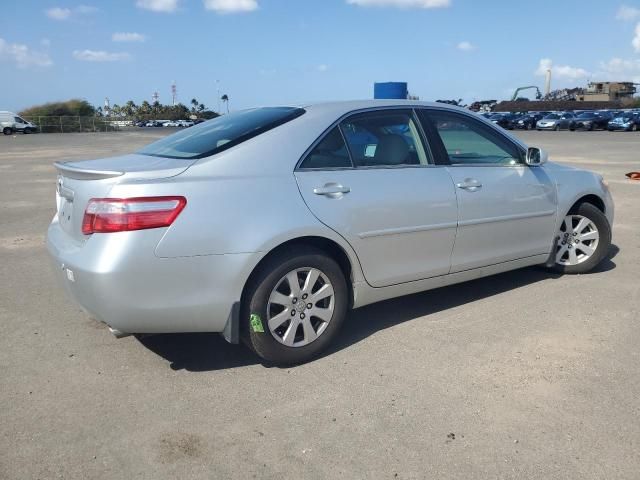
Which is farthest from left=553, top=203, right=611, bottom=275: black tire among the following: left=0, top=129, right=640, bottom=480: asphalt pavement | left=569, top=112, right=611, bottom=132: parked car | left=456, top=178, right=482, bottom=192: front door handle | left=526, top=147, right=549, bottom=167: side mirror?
left=569, top=112, right=611, bottom=132: parked car

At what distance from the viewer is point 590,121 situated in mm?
43156

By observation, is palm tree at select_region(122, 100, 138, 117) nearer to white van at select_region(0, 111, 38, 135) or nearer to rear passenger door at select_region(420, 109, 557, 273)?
white van at select_region(0, 111, 38, 135)

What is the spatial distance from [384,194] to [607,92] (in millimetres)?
114643

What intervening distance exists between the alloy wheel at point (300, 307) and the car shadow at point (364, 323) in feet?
0.81

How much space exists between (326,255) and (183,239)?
95cm

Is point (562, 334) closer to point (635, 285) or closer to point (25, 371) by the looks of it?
point (635, 285)

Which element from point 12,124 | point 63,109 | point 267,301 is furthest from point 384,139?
point 63,109

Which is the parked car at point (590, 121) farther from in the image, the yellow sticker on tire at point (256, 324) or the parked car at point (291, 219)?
the yellow sticker on tire at point (256, 324)

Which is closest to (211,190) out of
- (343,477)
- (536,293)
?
(343,477)

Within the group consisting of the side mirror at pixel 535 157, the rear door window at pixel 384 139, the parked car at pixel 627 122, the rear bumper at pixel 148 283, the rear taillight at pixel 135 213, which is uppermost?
the parked car at pixel 627 122

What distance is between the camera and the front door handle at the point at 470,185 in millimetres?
4234

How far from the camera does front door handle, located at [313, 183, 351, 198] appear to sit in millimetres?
3570

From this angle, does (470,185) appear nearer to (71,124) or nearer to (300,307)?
(300,307)

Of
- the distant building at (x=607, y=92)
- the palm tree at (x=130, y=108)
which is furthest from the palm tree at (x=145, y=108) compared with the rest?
the distant building at (x=607, y=92)
